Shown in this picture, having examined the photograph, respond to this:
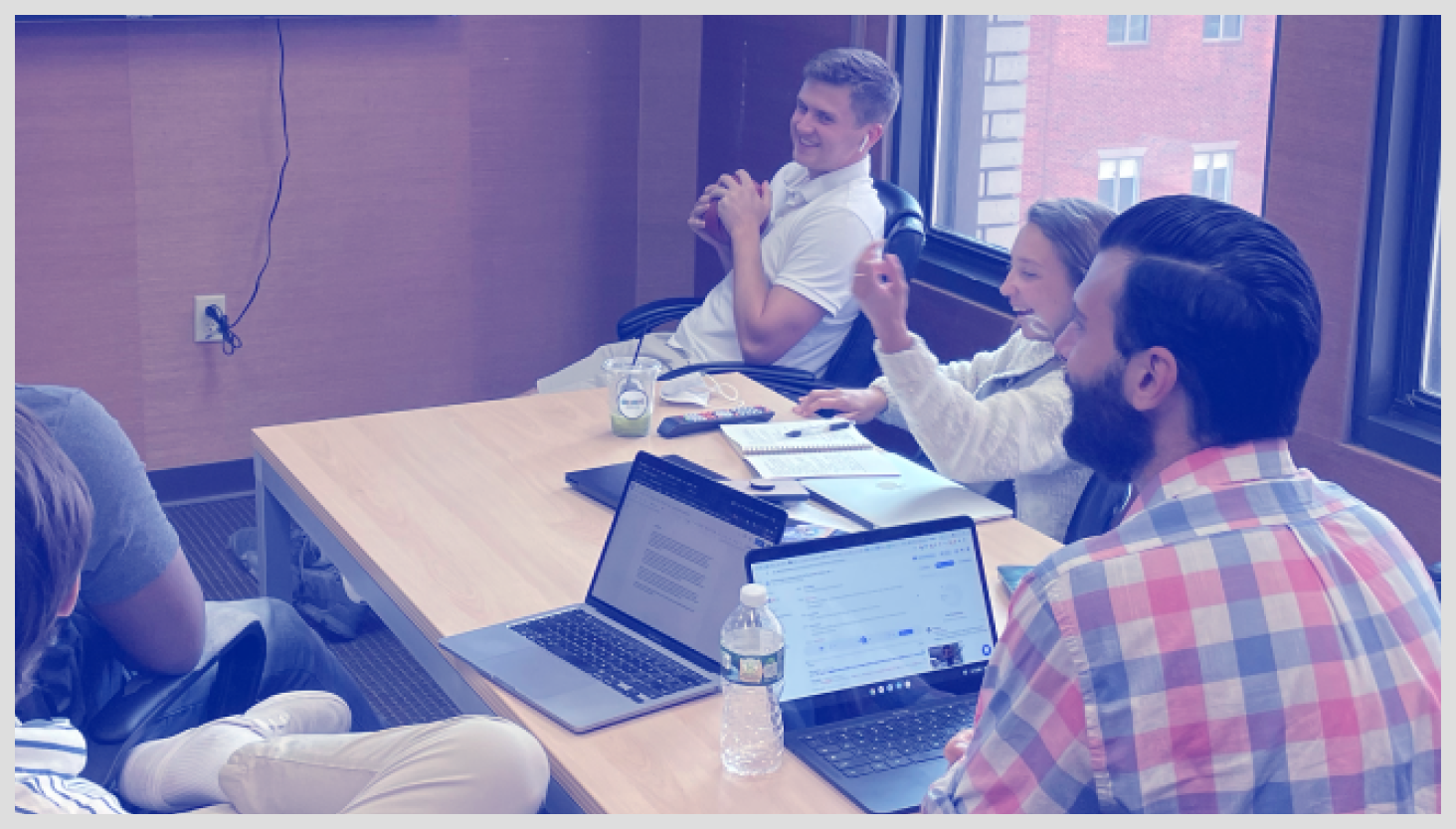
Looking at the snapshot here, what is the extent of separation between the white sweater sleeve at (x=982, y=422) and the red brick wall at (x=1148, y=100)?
855 millimetres

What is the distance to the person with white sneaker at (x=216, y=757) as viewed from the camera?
126 cm

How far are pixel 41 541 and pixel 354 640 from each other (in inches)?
86.1

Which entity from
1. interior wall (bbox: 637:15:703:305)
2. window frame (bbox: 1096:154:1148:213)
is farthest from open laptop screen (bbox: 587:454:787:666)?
interior wall (bbox: 637:15:703:305)

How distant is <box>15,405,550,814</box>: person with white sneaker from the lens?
1259 millimetres

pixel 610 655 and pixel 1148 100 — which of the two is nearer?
pixel 610 655

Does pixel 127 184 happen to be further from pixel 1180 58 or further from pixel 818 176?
pixel 1180 58

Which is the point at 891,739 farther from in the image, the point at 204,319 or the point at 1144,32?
the point at 204,319

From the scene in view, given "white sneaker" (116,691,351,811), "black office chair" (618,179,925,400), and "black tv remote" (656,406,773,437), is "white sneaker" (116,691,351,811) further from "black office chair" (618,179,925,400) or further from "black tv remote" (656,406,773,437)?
"black office chair" (618,179,925,400)

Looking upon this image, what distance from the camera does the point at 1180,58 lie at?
3.28 m

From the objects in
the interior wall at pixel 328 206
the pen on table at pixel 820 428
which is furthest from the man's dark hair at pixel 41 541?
the interior wall at pixel 328 206

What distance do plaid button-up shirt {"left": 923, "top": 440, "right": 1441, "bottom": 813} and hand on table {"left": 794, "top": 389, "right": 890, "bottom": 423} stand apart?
1518mm

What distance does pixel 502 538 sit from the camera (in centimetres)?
218

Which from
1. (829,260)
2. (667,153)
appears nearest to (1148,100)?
(829,260)

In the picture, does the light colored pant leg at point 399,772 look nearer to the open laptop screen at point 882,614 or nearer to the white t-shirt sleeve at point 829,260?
the open laptop screen at point 882,614
